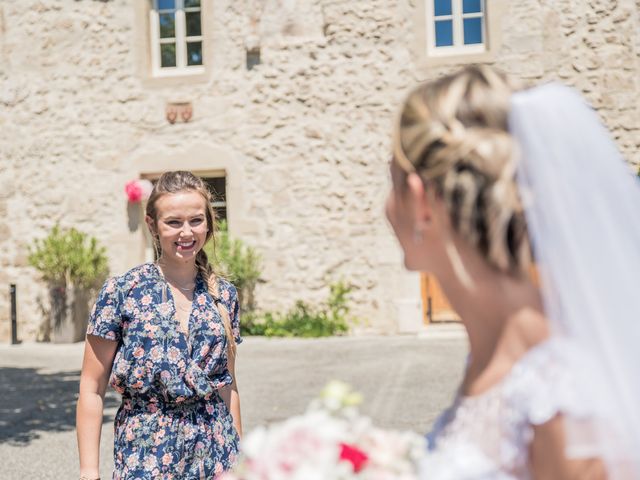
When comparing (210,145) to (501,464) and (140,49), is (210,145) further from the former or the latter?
(501,464)

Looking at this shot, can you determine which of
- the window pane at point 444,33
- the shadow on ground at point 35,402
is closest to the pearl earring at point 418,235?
the shadow on ground at point 35,402

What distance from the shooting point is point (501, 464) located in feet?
4.08

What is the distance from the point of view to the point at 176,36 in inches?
493

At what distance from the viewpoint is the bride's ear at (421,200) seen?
1339mm

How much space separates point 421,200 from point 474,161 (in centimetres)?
12

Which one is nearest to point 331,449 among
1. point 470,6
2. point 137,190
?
point 137,190

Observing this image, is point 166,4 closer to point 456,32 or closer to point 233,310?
point 456,32

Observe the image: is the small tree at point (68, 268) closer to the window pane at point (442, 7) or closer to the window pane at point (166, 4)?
the window pane at point (166, 4)

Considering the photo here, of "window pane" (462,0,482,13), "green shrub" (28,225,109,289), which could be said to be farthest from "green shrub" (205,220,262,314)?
"window pane" (462,0,482,13)

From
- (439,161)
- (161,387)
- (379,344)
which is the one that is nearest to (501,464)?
(439,161)

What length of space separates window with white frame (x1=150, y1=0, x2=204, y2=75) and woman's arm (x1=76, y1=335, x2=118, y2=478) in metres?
10.2

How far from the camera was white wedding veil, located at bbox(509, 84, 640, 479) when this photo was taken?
4.08ft

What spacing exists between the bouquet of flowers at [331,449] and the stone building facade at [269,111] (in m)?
10.2

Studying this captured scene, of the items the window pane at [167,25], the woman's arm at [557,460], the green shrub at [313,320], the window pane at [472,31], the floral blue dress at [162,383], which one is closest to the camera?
the woman's arm at [557,460]
